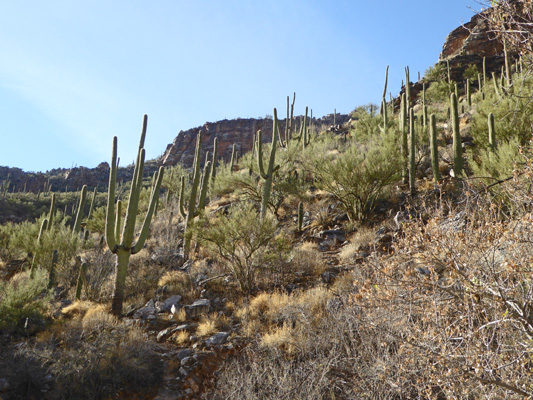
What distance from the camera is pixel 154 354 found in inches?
246

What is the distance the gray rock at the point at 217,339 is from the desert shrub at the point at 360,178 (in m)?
7.24

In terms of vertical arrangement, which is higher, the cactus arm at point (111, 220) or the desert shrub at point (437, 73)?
the desert shrub at point (437, 73)

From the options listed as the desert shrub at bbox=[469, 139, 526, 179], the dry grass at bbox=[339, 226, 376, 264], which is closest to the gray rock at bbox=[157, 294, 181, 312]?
the dry grass at bbox=[339, 226, 376, 264]

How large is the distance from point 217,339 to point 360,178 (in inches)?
317

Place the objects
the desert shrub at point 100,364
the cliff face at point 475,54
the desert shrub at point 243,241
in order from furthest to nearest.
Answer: the cliff face at point 475,54 < the desert shrub at point 243,241 < the desert shrub at point 100,364

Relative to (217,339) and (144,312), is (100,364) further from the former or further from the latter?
(144,312)

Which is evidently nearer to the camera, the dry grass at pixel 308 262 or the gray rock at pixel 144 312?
the gray rock at pixel 144 312

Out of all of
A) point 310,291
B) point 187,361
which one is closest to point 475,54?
point 310,291

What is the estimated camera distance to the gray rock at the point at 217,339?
21.9ft

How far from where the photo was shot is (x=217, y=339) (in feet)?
22.2

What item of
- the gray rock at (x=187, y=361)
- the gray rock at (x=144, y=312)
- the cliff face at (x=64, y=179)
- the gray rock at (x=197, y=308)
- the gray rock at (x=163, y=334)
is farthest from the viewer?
the cliff face at (x=64, y=179)

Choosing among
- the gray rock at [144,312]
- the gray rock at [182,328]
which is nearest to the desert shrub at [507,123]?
the gray rock at [182,328]

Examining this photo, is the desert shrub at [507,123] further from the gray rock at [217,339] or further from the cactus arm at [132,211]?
the cactus arm at [132,211]

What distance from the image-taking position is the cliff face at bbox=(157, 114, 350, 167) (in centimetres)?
6128
